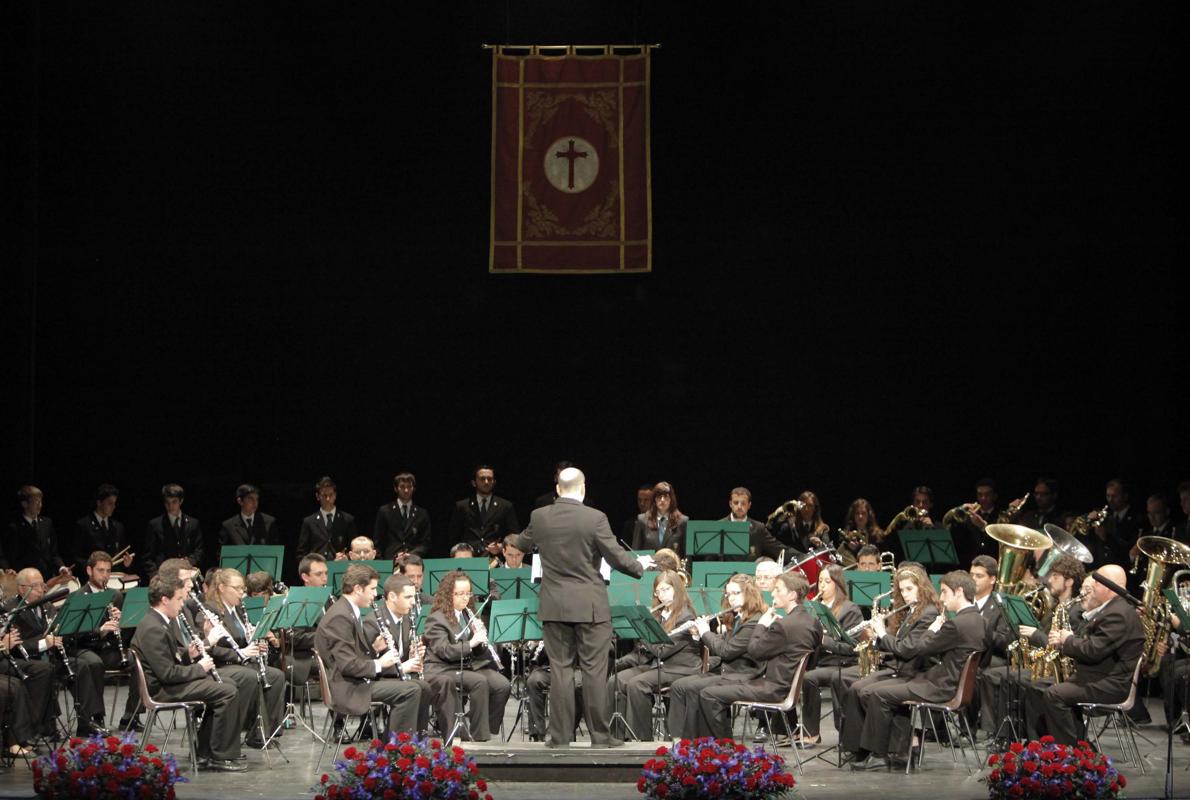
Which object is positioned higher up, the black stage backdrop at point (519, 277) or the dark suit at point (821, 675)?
the black stage backdrop at point (519, 277)

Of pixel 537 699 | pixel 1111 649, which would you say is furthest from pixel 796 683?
pixel 1111 649

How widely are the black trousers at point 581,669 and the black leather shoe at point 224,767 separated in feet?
6.49

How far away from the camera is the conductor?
27.1 feet

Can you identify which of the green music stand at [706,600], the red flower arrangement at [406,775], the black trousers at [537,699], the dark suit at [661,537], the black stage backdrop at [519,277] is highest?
the black stage backdrop at [519,277]

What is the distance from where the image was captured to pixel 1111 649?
8617 mm

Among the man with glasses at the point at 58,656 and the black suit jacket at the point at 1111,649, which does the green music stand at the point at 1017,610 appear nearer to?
the black suit jacket at the point at 1111,649

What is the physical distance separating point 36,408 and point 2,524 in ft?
5.20

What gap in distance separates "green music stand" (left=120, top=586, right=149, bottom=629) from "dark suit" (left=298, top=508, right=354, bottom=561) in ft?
10.8

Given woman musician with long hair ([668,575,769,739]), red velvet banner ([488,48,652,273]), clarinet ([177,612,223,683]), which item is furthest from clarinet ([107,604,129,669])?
red velvet banner ([488,48,652,273])

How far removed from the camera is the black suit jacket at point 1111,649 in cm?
862

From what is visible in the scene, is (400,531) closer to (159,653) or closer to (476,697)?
(476,697)

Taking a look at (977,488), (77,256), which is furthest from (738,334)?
(77,256)

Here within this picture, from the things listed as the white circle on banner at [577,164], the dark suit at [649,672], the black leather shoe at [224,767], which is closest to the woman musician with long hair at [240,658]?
the black leather shoe at [224,767]

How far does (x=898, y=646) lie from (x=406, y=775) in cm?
365
